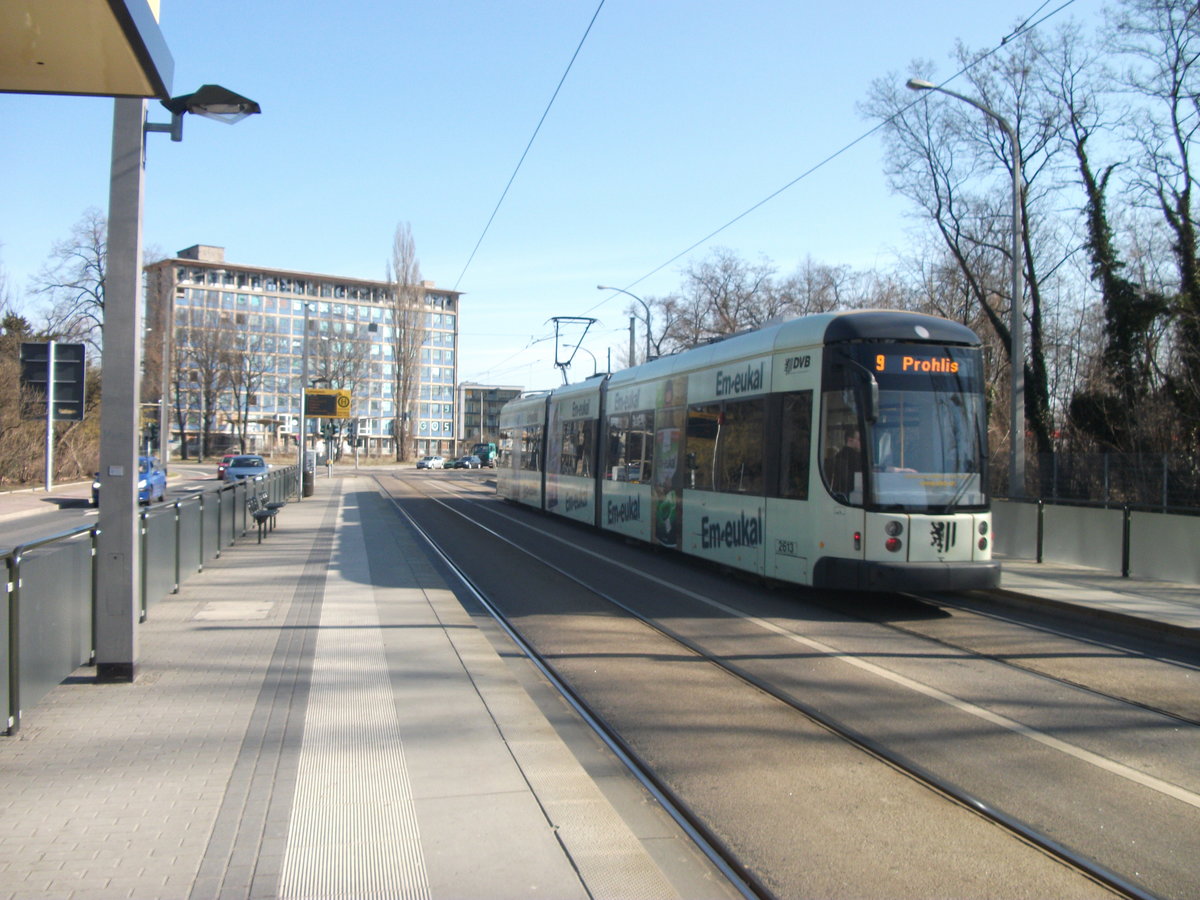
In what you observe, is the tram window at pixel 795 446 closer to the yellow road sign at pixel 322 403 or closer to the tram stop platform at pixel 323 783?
the tram stop platform at pixel 323 783

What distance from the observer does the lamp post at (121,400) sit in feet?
24.2

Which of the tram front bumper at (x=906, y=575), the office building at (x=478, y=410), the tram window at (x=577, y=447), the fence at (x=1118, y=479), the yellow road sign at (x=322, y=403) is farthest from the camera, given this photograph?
the office building at (x=478, y=410)

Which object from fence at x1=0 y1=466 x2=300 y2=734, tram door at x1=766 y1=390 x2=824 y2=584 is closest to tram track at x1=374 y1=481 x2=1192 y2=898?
tram door at x1=766 y1=390 x2=824 y2=584

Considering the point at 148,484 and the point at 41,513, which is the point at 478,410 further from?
the point at 41,513

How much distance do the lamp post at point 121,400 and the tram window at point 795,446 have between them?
739 cm

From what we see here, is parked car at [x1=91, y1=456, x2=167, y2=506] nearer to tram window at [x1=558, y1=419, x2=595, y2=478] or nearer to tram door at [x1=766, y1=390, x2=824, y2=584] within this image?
tram window at [x1=558, y1=419, x2=595, y2=478]

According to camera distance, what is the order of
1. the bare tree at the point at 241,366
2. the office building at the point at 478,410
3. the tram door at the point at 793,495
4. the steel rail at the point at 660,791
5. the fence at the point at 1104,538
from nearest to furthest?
the steel rail at the point at 660,791
the tram door at the point at 793,495
the fence at the point at 1104,538
the bare tree at the point at 241,366
the office building at the point at 478,410

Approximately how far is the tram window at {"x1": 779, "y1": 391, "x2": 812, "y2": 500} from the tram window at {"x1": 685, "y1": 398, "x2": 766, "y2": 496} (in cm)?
58

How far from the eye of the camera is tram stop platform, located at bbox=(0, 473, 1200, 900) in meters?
4.24

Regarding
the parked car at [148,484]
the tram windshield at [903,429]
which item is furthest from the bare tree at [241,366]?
the tram windshield at [903,429]

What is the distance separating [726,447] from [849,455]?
10.2 feet

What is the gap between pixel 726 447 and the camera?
46.1 ft

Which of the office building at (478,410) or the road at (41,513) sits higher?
the office building at (478,410)

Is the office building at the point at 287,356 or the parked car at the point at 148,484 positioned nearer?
the parked car at the point at 148,484
